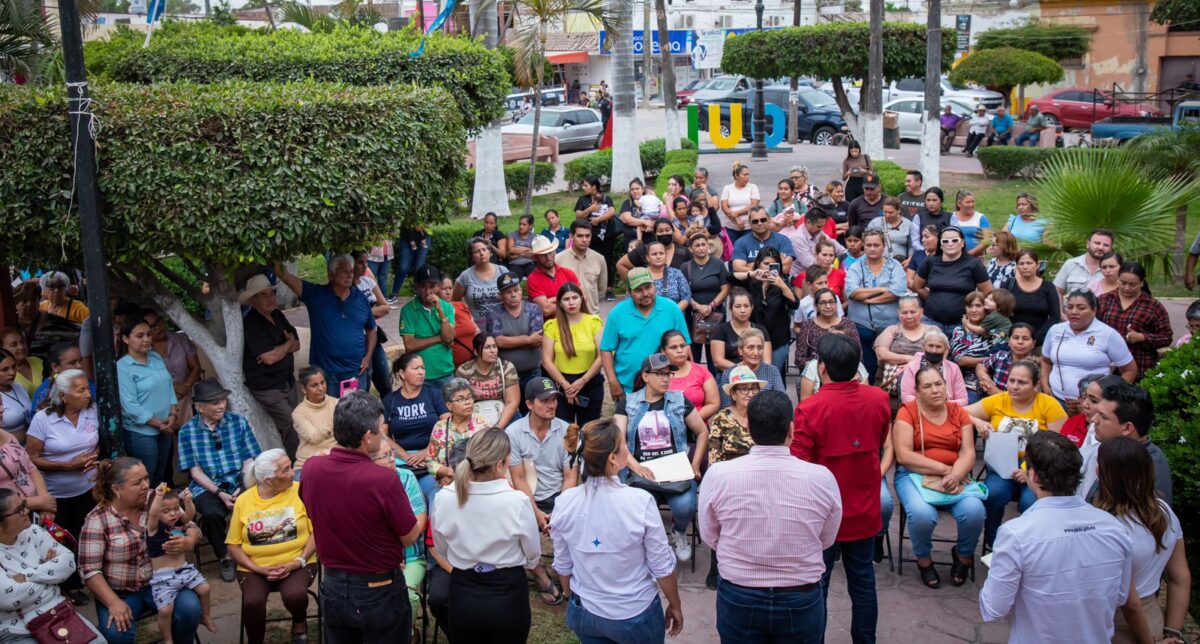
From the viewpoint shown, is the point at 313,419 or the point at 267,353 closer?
the point at 313,419

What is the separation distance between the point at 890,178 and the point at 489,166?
6.49m

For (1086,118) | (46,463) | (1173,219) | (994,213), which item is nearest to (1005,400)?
(1173,219)

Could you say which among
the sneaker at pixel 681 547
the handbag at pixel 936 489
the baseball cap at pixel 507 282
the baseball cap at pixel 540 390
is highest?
the baseball cap at pixel 507 282

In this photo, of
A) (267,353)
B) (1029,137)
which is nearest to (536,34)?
(267,353)

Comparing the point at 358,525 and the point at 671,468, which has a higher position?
the point at 358,525

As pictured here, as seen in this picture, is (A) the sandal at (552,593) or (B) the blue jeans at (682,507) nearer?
(A) the sandal at (552,593)

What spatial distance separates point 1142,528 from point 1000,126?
76.8 ft

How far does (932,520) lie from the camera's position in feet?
22.0

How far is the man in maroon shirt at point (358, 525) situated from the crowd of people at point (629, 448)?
0.05 feet

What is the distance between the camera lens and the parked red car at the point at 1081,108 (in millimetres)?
30172

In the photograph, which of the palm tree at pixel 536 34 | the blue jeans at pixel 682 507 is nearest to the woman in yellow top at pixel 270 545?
the blue jeans at pixel 682 507

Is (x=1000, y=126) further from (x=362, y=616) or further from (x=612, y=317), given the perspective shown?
(x=362, y=616)

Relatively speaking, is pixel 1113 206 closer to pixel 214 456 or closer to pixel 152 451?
pixel 214 456

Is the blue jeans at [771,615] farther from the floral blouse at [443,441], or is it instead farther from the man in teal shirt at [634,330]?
the man in teal shirt at [634,330]
